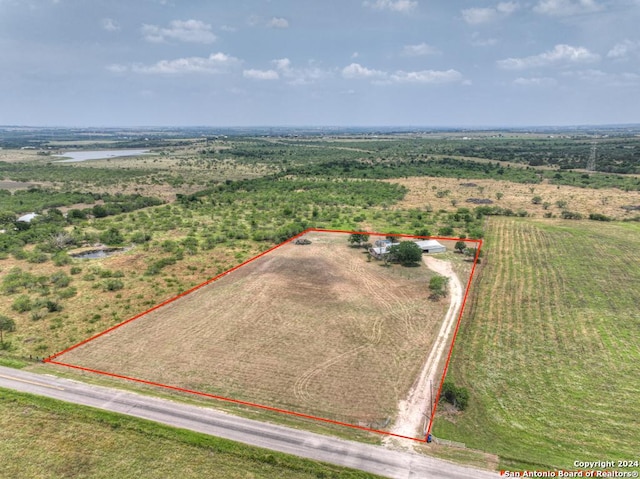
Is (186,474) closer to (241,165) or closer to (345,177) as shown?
(345,177)

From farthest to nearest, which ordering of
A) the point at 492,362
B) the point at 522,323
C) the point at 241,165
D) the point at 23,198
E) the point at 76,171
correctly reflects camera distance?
the point at 241,165
the point at 76,171
the point at 23,198
the point at 522,323
the point at 492,362

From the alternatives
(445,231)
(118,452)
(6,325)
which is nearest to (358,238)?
(445,231)

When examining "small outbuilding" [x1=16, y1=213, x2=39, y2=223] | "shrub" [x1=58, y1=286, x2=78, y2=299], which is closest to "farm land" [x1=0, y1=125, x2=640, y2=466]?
"shrub" [x1=58, y1=286, x2=78, y2=299]

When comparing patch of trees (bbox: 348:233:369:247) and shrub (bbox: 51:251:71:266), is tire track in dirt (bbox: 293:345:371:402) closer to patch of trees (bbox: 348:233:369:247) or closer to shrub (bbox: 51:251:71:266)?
patch of trees (bbox: 348:233:369:247)

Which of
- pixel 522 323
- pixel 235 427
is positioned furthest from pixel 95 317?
pixel 522 323

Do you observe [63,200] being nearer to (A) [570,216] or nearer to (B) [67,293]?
(B) [67,293]

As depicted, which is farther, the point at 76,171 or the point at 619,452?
the point at 76,171
